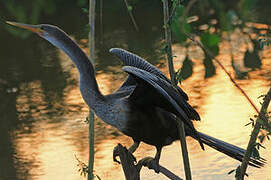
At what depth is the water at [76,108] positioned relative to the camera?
5574 millimetres

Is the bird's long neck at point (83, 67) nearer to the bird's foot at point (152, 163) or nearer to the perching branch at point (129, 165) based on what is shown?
the perching branch at point (129, 165)

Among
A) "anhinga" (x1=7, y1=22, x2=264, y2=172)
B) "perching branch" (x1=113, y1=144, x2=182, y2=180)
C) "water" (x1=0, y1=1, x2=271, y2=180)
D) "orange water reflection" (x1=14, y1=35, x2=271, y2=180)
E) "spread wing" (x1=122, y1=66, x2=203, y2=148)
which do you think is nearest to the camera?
"spread wing" (x1=122, y1=66, x2=203, y2=148)

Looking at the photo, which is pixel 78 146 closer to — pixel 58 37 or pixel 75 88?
pixel 75 88

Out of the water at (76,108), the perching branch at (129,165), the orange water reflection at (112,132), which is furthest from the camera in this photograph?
the water at (76,108)

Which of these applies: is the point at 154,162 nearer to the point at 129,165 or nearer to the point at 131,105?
the point at 129,165

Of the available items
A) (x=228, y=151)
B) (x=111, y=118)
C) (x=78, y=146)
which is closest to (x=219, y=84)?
(x=78, y=146)

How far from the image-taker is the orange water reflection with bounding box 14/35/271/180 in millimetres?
5434

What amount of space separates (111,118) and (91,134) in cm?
34

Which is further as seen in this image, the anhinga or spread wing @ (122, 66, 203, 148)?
the anhinga

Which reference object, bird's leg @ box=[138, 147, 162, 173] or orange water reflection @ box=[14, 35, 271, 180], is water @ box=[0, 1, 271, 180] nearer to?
orange water reflection @ box=[14, 35, 271, 180]

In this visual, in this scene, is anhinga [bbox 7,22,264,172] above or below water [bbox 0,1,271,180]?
above

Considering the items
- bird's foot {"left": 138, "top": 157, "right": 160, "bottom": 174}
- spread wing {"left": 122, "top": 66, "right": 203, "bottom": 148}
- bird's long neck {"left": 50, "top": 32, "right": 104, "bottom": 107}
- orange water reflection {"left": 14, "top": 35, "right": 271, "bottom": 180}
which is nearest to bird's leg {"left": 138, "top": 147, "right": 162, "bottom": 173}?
bird's foot {"left": 138, "top": 157, "right": 160, "bottom": 174}

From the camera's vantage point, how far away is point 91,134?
3947 mm

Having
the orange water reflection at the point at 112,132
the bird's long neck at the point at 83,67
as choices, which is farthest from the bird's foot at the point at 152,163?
the orange water reflection at the point at 112,132
